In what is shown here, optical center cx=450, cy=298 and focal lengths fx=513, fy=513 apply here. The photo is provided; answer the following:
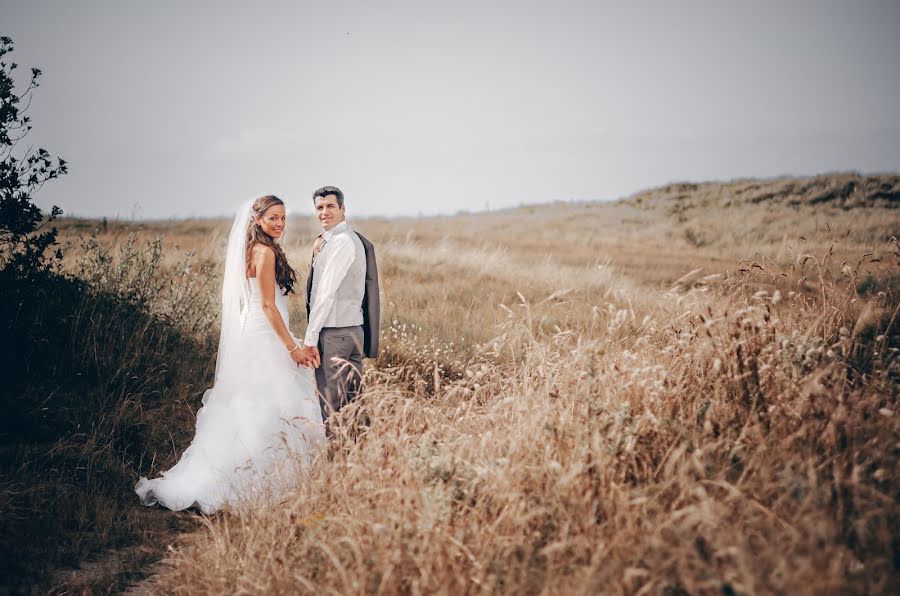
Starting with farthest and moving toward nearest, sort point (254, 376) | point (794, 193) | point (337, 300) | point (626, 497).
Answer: point (794, 193) < point (254, 376) < point (337, 300) < point (626, 497)

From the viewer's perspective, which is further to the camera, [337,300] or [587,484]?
[337,300]

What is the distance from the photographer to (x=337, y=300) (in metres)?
4.39

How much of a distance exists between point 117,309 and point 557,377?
484 centimetres

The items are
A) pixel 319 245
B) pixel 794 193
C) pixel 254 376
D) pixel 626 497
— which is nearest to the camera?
pixel 626 497

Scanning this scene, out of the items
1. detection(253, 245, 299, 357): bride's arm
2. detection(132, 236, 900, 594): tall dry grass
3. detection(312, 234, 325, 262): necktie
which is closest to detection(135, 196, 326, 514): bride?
detection(253, 245, 299, 357): bride's arm

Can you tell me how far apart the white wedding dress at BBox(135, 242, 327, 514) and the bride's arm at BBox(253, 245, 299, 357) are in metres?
0.19

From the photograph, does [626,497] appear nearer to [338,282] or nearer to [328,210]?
[338,282]

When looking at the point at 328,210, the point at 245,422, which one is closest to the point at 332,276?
the point at 328,210

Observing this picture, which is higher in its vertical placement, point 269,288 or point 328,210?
point 328,210

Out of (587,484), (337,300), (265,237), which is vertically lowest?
(587,484)

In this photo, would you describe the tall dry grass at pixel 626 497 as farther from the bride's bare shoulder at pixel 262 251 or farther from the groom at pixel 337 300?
the bride's bare shoulder at pixel 262 251

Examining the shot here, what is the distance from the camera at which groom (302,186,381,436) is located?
4301mm

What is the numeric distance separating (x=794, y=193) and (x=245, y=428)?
1547 inches

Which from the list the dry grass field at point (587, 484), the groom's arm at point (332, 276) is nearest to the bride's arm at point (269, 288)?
the groom's arm at point (332, 276)
